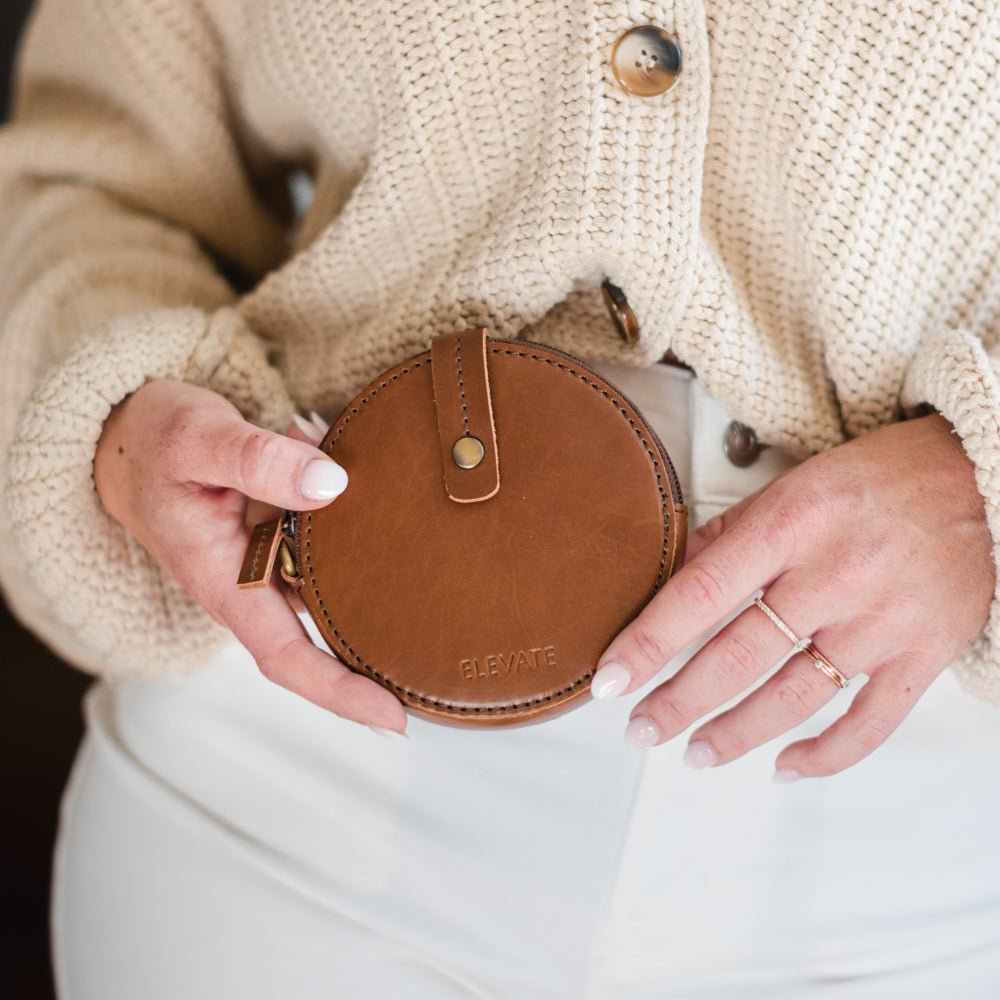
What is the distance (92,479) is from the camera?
817 mm

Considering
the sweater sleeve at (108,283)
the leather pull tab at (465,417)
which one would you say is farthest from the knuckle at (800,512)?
the sweater sleeve at (108,283)

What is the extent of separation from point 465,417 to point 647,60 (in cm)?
31

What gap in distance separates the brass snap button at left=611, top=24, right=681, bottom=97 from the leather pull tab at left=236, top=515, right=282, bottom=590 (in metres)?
0.45

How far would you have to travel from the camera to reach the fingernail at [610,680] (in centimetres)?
61

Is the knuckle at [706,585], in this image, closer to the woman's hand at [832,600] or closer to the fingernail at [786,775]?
the woman's hand at [832,600]

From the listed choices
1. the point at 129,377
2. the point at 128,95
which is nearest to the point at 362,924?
the point at 129,377

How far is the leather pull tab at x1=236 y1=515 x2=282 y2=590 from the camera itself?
66 centimetres

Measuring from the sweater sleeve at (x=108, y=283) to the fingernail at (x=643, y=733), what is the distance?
0.45m

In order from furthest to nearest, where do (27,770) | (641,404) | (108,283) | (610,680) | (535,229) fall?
(27,770), (108,283), (641,404), (535,229), (610,680)

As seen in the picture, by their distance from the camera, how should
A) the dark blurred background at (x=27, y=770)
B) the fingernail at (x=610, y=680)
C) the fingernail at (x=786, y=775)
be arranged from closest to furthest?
the fingernail at (x=610, y=680), the fingernail at (x=786, y=775), the dark blurred background at (x=27, y=770)

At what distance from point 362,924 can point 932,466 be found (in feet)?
2.24

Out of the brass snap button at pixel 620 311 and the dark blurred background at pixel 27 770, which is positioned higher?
the brass snap button at pixel 620 311

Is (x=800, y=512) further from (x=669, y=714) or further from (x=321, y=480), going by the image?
(x=321, y=480)

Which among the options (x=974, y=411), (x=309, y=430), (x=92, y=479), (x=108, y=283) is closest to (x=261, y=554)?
(x=309, y=430)
